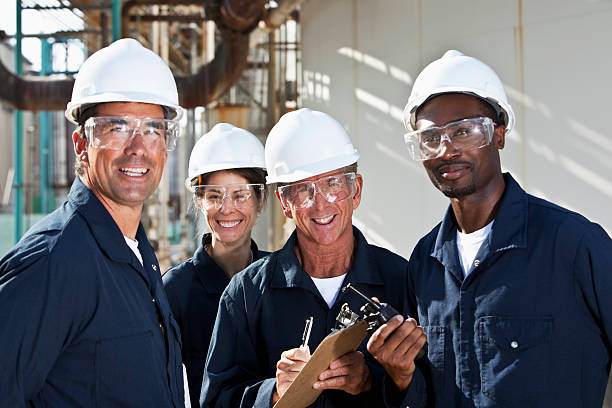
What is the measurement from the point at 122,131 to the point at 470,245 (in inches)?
44.3

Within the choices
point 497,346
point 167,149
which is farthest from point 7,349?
point 497,346

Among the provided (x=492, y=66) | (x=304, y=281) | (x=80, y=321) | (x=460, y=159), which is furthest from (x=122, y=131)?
(x=492, y=66)

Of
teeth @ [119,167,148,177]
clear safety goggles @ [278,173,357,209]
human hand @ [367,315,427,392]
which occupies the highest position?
teeth @ [119,167,148,177]

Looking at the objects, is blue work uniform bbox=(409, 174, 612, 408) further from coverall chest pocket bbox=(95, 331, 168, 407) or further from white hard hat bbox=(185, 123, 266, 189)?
white hard hat bbox=(185, 123, 266, 189)

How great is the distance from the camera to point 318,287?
2135 mm

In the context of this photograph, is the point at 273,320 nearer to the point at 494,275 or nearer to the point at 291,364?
the point at 291,364

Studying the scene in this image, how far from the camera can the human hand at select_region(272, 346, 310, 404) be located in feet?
5.65

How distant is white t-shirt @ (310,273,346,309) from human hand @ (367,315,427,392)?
1.60ft

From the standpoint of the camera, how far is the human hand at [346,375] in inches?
69.0

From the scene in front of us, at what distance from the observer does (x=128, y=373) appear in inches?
59.1

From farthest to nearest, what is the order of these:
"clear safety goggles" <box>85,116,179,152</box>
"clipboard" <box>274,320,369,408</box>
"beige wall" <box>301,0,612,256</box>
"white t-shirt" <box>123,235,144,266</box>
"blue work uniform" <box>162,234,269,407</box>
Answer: "beige wall" <box>301,0,612,256</box>, "blue work uniform" <box>162,234,269,407</box>, "white t-shirt" <box>123,235,144,266</box>, "clear safety goggles" <box>85,116,179,152</box>, "clipboard" <box>274,320,369,408</box>

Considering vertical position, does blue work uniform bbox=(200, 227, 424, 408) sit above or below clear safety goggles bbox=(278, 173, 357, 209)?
below

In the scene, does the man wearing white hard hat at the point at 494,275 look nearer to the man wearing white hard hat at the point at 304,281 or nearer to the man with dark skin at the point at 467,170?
the man with dark skin at the point at 467,170

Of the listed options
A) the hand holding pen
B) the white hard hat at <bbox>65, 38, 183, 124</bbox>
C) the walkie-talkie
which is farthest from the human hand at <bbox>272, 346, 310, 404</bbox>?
the white hard hat at <bbox>65, 38, 183, 124</bbox>
